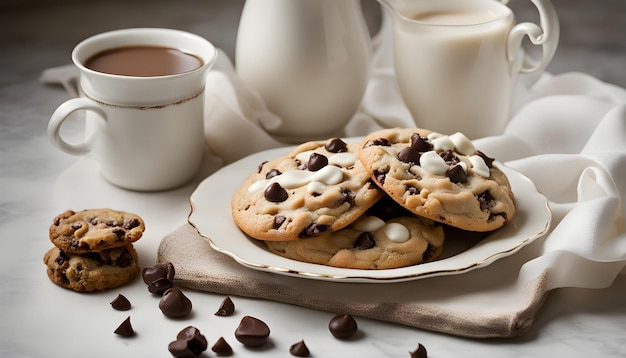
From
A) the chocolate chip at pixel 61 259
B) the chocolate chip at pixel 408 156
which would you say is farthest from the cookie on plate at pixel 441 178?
the chocolate chip at pixel 61 259

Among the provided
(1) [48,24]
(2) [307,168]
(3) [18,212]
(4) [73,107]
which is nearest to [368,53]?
(2) [307,168]

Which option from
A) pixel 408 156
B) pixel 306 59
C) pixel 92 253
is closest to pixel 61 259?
pixel 92 253

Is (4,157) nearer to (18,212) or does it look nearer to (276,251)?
(18,212)

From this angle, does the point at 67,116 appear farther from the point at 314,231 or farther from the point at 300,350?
the point at 300,350

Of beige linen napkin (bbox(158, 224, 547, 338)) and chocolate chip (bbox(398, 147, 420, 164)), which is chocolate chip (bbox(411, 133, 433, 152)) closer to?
chocolate chip (bbox(398, 147, 420, 164))

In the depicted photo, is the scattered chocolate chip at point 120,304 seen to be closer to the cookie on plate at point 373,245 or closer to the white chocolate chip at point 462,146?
the cookie on plate at point 373,245

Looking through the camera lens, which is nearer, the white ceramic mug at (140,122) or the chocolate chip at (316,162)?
the chocolate chip at (316,162)
